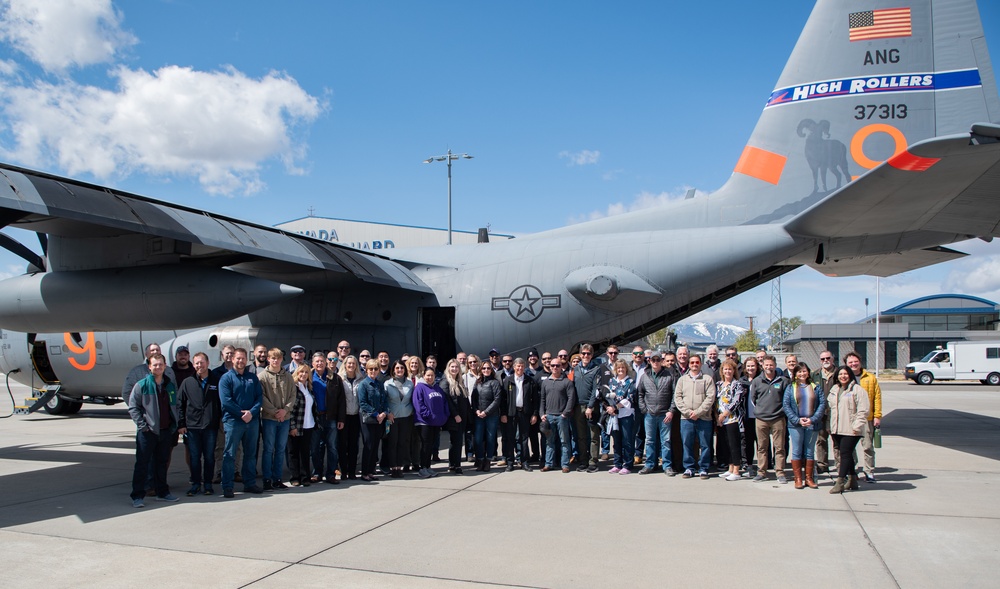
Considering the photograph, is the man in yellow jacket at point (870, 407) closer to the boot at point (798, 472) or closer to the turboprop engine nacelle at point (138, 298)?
the boot at point (798, 472)

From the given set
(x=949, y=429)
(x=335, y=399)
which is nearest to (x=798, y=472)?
(x=335, y=399)

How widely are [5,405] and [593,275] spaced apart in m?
20.3

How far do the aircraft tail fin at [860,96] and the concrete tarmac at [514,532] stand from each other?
4864 millimetres

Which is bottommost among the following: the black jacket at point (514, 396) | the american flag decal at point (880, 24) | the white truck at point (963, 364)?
the white truck at point (963, 364)

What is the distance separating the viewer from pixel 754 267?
36.8 ft

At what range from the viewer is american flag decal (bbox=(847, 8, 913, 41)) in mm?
11047

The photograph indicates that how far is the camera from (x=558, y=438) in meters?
9.55

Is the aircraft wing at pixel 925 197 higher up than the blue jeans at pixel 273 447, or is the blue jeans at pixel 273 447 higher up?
the aircraft wing at pixel 925 197

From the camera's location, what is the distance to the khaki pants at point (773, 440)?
8.41m

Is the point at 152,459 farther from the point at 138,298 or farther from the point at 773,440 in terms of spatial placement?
the point at 773,440

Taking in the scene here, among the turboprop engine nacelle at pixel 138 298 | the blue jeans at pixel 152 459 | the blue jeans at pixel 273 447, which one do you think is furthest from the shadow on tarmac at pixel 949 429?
the blue jeans at pixel 152 459

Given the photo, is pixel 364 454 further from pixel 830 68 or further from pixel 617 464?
pixel 830 68

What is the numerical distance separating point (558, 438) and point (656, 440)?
1320mm

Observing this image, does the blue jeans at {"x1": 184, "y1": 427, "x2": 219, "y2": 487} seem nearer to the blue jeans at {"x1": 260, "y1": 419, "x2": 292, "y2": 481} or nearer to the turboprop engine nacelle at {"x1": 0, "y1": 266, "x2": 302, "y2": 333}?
the blue jeans at {"x1": 260, "y1": 419, "x2": 292, "y2": 481}
